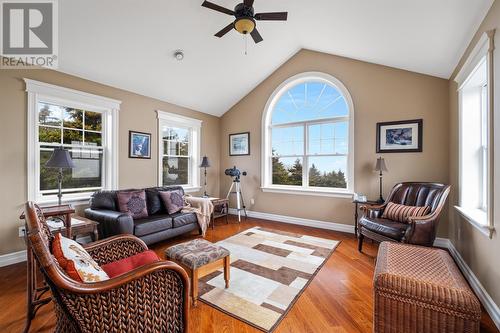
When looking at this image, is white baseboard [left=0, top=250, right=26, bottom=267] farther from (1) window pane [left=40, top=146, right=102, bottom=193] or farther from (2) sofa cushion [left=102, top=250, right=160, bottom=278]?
(2) sofa cushion [left=102, top=250, right=160, bottom=278]

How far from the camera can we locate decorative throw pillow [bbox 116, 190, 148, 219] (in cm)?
333

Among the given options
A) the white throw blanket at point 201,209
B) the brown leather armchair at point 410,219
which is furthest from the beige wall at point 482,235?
the white throw blanket at point 201,209

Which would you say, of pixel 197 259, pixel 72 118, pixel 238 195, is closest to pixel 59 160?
pixel 72 118

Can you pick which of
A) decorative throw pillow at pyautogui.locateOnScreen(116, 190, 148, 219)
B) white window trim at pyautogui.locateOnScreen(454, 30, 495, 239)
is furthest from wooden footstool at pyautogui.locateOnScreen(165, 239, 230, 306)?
white window trim at pyautogui.locateOnScreen(454, 30, 495, 239)

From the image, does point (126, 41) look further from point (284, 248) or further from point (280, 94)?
A: point (284, 248)

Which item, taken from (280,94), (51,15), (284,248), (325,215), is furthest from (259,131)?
(51,15)

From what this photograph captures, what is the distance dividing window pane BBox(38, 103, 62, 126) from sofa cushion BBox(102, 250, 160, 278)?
267 centimetres

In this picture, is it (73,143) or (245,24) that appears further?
(73,143)

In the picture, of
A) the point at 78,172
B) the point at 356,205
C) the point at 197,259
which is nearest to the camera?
the point at 197,259

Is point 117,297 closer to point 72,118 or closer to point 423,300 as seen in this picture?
point 423,300

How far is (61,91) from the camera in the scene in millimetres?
3186

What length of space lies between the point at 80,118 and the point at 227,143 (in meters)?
3.06

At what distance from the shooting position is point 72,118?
3426 millimetres

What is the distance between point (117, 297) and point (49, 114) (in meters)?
3.29
